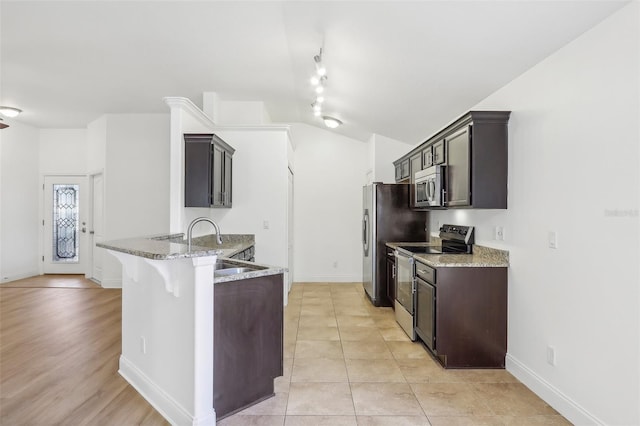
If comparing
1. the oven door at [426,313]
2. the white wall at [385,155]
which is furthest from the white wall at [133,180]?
the oven door at [426,313]

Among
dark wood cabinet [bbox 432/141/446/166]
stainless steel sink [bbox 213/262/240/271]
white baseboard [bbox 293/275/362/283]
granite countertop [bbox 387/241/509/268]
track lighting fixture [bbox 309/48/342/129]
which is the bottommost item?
white baseboard [bbox 293/275/362/283]

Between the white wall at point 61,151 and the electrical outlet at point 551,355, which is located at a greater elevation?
the white wall at point 61,151

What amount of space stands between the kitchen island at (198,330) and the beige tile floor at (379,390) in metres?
0.24

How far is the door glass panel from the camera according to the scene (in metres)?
6.75

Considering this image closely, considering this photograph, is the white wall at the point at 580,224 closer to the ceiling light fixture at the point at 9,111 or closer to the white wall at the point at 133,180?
the white wall at the point at 133,180

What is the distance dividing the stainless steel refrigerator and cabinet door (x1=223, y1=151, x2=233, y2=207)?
2.01m

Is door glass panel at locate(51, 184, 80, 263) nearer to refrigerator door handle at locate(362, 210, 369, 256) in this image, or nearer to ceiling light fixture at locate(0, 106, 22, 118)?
ceiling light fixture at locate(0, 106, 22, 118)

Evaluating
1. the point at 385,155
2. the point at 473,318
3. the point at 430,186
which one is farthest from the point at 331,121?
the point at 473,318

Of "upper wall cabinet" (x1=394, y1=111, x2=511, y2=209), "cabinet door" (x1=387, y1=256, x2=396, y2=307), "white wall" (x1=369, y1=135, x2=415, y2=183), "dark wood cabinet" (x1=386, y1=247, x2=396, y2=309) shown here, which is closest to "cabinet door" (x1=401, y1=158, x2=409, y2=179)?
"white wall" (x1=369, y1=135, x2=415, y2=183)

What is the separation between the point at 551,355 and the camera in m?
2.39

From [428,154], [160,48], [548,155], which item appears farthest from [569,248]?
[160,48]

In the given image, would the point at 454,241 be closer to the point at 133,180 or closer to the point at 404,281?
the point at 404,281

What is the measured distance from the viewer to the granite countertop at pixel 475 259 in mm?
2916

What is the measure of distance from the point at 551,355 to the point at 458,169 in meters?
1.59
